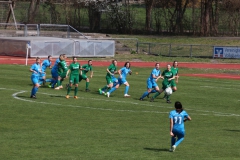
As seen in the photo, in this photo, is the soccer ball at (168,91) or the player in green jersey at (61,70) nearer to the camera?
the soccer ball at (168,91)

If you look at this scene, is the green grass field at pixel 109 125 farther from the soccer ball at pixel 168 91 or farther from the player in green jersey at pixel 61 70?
the player in green jersey at pixel 61 70

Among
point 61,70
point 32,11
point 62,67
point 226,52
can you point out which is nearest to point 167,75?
point 62,67

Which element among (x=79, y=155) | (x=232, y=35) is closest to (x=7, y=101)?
(x=79, y=155)

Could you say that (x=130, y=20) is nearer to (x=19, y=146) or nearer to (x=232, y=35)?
(x=232, y=35)

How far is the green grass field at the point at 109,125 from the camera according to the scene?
18.4m

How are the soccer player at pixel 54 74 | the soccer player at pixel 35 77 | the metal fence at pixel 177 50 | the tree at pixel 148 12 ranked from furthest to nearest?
the tree at pixel 148 12 → the metal fence at pixel 177 50 → the soccer player at pixel 54 74 → the soccer player at pixel 35 77

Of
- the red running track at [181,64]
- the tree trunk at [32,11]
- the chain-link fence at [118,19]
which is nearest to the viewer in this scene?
the red running track at [181,64]

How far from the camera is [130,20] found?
8381cm

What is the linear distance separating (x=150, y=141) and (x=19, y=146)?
4332 mm

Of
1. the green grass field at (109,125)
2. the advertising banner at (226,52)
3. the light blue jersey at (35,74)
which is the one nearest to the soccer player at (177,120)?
the green grass field at (109,125)

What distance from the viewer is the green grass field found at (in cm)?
1844

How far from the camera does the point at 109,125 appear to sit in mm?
23688

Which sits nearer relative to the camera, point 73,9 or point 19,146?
point 19,146

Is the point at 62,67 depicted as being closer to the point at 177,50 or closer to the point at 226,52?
the point at 226,52
